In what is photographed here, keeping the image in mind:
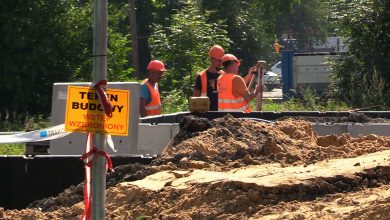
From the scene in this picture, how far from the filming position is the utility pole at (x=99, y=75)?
555 cm

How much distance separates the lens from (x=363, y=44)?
22891 mm

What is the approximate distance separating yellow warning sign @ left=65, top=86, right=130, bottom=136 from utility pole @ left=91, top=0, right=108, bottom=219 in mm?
69

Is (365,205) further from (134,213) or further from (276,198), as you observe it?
(134,213)

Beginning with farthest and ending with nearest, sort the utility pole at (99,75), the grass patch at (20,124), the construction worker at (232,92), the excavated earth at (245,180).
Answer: the grass patch at (20,124) → the construction worker at (232,92) → the excavated earth at (245,180) → the utility pole at (99,75)

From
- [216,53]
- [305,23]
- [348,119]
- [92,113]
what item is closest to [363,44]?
[216,53]

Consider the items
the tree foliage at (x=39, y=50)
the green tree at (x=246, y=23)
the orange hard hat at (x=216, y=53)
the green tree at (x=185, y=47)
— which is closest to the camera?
the orange hard hat at (x=216, y=53)

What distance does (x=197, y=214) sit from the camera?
741cm

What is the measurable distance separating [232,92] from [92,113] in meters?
7.71

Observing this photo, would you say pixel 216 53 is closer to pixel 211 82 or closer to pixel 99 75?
pixel 211 82

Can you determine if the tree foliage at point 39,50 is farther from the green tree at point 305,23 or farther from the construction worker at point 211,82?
the green tree at point 305,23

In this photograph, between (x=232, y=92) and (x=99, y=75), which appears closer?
(x=99, y=75)

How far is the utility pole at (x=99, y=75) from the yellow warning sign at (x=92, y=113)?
69 mm

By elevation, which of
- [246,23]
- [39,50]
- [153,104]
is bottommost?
[153,104]

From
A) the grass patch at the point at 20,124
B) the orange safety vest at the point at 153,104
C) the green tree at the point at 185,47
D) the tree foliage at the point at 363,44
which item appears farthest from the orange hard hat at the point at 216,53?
the green tree at the point at 185,47
